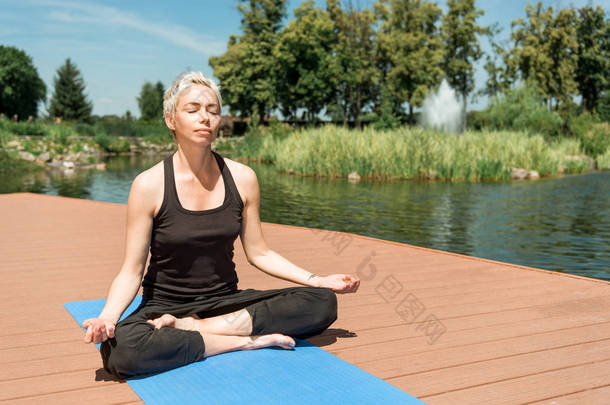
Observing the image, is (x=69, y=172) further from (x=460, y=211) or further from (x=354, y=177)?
(x=460, y=211)

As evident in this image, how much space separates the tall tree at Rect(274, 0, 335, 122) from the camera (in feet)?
132

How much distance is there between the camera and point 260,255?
271 cm

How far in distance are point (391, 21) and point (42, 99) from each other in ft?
130

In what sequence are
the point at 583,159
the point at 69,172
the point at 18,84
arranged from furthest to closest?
1. the point at 18,84
2. the point at 583,159
3. the point at 69,172

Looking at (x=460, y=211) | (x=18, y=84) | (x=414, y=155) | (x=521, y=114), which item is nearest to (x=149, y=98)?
(x=18, y=84)

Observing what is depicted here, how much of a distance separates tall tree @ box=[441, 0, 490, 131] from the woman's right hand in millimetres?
38872

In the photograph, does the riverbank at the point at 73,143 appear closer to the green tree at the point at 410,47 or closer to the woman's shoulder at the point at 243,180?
the green tree at the point at 410,47

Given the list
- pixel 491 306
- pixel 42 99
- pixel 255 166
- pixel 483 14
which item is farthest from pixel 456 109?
pixel 42 99

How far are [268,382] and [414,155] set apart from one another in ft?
50.8

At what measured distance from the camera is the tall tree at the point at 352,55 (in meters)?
41.2

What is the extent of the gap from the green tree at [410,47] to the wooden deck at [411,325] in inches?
1453

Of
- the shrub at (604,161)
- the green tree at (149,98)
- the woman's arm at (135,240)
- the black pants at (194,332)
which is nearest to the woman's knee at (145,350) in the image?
the black pants at (194,332)

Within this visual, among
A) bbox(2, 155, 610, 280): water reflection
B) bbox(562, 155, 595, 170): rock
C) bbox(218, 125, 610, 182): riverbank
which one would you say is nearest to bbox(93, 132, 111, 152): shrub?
bbox(2, 155, 610, 280): water reflection

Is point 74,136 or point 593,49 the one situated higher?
point 593,49
